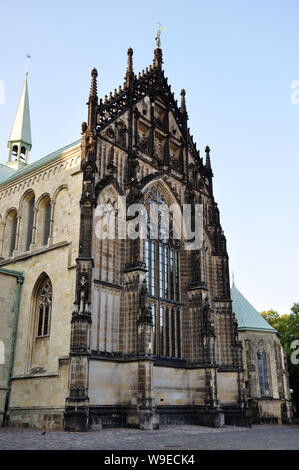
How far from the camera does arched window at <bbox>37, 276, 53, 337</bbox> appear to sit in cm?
2448

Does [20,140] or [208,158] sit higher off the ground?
[20,140]

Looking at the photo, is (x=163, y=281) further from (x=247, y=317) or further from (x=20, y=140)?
(x=20, y=140)

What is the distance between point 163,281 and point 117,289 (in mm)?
4315

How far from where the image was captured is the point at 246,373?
36.5 metres

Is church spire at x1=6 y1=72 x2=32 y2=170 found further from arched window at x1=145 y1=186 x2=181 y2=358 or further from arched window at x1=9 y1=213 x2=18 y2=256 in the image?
arched window at x1=145 y1=186 x2=181 y2=358

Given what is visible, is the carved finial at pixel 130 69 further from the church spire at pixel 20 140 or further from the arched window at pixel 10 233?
the church spire at pixel 20 140

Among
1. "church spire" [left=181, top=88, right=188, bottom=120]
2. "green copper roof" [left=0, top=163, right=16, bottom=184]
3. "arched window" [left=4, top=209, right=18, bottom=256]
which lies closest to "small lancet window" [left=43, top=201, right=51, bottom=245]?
"arched window" [left=4, top=209, right=18, bottom=256]

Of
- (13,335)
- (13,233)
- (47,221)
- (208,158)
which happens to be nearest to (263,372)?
(208,158)

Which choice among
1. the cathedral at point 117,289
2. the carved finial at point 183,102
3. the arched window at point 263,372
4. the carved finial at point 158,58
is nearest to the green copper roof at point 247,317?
the arched window at point 263,372

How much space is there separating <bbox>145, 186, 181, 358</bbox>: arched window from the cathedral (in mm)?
88

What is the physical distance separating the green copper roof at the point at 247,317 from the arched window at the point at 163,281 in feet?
41.4

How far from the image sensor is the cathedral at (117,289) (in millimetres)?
21922

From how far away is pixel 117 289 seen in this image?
78.7 ft
